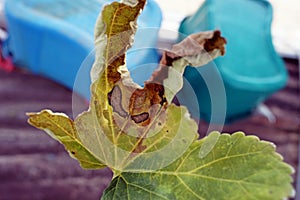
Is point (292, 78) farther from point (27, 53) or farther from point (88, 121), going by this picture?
point (88, 121)

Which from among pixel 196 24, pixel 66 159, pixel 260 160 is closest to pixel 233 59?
pixel 196 24

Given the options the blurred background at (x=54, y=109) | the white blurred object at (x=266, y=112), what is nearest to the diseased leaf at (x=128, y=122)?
the blurred background at (x=54, y=109)

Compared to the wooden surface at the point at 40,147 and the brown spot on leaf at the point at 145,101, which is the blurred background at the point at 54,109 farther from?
the brown spot on leaf at the point at 145,101

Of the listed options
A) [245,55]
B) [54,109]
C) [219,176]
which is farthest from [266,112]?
[219,176]

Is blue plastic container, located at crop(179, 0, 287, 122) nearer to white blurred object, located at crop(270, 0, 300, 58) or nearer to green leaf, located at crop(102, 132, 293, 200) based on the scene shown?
white blurred object, located at crop(270, 0, 300, 58)

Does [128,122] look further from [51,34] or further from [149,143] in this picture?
[51,34]
